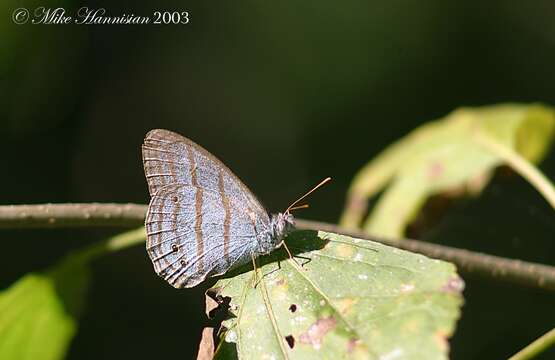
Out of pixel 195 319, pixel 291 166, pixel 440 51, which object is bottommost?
pixel 195 319

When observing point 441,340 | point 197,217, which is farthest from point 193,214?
point 441,340

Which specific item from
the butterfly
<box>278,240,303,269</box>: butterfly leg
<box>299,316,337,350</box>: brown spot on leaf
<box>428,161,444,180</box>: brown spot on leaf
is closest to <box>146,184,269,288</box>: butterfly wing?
the butterfly

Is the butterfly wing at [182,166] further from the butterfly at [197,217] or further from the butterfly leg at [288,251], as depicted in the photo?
the butterfly leg at [288,251]

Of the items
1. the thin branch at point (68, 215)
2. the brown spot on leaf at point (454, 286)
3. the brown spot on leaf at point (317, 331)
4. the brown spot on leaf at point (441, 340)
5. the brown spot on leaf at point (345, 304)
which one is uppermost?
the thin branch at point (68, 215)

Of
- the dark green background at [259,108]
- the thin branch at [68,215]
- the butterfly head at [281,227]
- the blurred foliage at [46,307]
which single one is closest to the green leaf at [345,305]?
the butterfly head at [281,227]

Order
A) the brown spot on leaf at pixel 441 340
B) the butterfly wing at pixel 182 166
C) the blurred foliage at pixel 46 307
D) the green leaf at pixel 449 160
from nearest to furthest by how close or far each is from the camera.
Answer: the brown spot on leaf at pixel 441 340 < the butterfly wing at pixel 182 166 < the blurred foliage at pixel 46 307 < the green leaf at pixel 449 160

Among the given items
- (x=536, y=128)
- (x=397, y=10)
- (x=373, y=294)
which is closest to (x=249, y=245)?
(x=373, y=294)

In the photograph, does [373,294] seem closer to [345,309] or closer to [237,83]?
[345,309]
